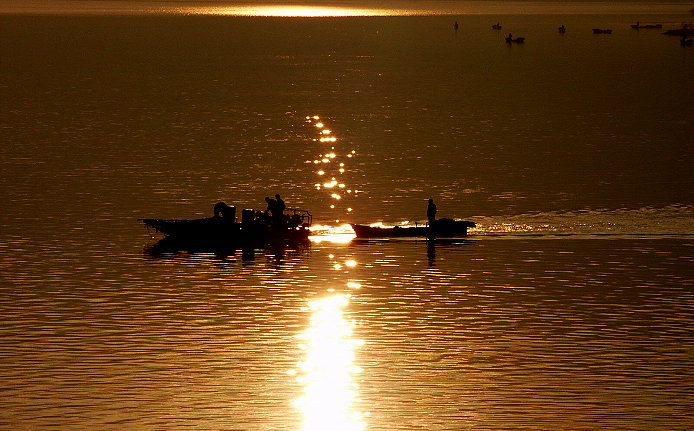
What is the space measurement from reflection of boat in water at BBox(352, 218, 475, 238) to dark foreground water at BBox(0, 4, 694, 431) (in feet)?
2.18

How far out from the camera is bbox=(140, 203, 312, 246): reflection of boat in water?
56.9 meters

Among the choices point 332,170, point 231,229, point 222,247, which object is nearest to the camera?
point 231,229

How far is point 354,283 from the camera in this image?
Result: 50000mm

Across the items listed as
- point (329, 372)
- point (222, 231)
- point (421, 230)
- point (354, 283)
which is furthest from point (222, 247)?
point (329, 372)

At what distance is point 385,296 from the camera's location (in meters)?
48.0

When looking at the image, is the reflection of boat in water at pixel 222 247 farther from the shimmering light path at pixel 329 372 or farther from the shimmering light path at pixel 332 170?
the shimmering light path at pixel 329 372

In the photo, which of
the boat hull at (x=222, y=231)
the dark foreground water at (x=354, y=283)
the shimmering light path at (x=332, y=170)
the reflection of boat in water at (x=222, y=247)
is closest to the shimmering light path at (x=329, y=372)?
the dark foreground water at (x=354, y=283)

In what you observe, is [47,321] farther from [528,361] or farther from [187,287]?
[528,361]

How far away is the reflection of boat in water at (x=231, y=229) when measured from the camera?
56.9m

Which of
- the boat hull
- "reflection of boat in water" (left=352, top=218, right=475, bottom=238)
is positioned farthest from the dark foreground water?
the boat hull

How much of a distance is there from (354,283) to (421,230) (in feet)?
30.4

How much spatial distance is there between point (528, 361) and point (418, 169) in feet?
145

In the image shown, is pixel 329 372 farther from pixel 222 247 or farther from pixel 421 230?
pixel 421 230

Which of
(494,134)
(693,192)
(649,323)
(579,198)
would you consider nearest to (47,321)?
(649,323)
